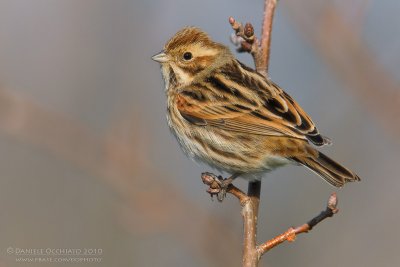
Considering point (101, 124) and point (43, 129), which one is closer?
point (43, 129)

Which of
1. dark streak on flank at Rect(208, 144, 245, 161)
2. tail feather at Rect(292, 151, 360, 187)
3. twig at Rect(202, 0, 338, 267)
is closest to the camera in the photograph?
twig at Rect(202, 0, 338, 267)

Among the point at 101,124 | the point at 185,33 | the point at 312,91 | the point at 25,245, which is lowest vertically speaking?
the point at 25,245

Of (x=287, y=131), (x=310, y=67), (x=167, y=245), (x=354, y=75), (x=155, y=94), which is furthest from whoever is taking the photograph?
(x=155, y=94)

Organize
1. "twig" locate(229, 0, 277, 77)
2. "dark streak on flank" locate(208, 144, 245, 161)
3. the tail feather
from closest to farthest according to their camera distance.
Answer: the tail feather < "twig" locate(229, 0, 277, 77) < "dark streak on flank" locate(208, 144, 245, 161)

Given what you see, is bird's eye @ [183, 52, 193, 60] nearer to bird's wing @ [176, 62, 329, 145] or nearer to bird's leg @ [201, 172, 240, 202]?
bird's wing @ [176, 62, 329, 145]

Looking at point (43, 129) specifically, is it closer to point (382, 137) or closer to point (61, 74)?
point (61, 74)

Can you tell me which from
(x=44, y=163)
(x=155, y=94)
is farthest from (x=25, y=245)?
(x=155, y=94)

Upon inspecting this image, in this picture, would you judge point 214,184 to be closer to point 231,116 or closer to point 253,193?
point 253,193

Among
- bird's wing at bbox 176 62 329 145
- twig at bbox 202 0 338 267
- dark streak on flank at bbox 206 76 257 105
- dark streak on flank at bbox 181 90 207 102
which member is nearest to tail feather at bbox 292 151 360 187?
bird's wing at bbox 176 62 329 145

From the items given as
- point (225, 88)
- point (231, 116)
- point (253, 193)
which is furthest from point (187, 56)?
point (253, 193)
